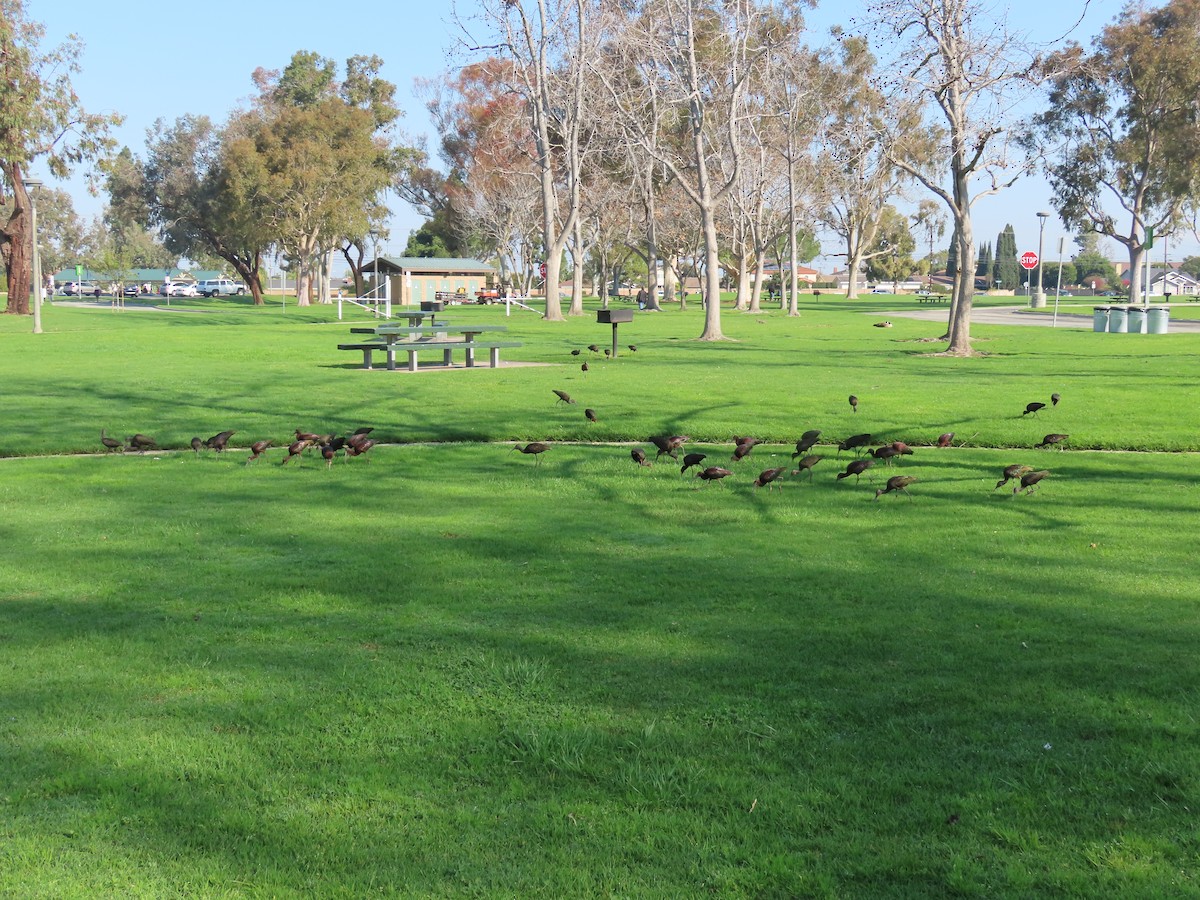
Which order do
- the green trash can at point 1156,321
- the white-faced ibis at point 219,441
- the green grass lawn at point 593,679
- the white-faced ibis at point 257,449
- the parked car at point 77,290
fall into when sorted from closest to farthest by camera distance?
1. the green grass lawn at point 593,679
2. the white-faced ibis at point 257,449
3. the white-faced ibis at point 219,441
4. the green trash can at point 1156,321
5. the parked car at point 77,290

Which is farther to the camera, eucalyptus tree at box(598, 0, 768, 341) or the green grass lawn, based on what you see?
eucalyptus tree at box(598, 0, 768, 341)

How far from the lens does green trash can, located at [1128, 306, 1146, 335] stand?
134 ft

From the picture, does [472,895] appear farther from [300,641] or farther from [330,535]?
[330,535]

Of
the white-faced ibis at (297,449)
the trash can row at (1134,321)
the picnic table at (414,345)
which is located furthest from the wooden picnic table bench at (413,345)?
the trash can row at (1134,321)

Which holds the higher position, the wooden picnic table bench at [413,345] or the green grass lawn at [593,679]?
the wooden picnic table bench at [413,345]

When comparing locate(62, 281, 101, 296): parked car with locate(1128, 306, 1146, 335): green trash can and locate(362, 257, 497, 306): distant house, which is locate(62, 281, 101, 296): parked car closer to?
locate(362, 257, 497, 306): distant house

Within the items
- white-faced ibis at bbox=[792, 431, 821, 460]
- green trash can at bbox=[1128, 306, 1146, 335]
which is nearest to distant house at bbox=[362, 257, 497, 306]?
green trash can at bbox=[1128, 306, 1146, 335]

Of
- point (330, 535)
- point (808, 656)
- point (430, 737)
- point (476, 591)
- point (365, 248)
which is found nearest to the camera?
point (430, 737)

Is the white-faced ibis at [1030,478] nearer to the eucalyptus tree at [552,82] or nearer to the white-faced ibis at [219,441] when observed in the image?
the white-faced ibis at [219,441]

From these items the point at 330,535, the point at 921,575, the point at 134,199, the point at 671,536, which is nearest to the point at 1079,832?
the point at 921,575

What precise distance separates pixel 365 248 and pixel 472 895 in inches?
3882

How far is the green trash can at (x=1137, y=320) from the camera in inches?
1606

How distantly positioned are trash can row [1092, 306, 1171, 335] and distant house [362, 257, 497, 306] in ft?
198

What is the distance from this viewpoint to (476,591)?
7137 millimetres
